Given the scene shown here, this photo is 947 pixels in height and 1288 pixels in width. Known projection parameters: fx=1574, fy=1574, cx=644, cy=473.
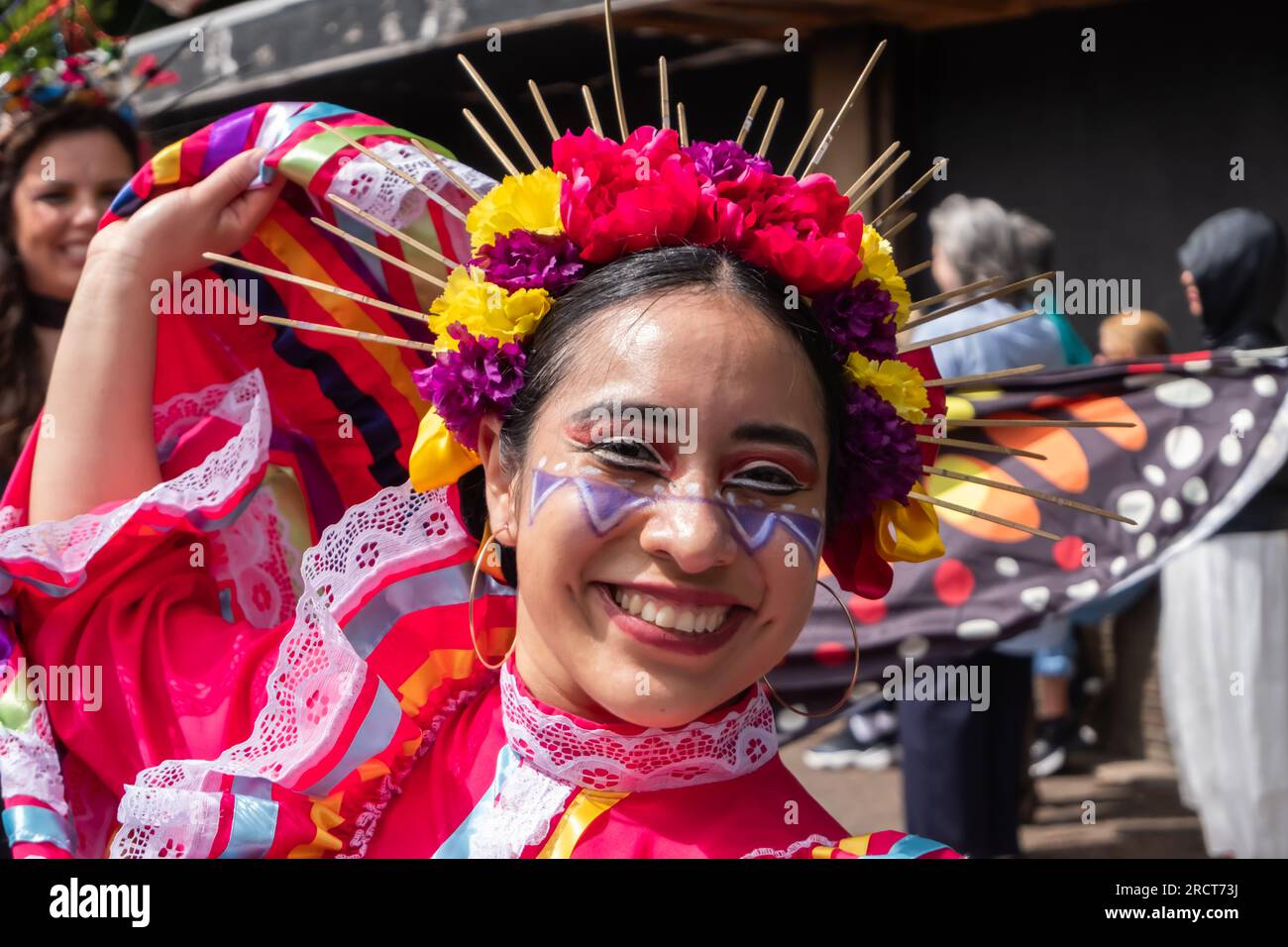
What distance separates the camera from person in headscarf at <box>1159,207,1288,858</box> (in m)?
4.18

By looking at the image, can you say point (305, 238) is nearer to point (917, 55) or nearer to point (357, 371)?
point (357, 371)

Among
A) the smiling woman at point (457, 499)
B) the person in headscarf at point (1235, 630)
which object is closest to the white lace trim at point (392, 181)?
the smiling woman at point (457, 499)

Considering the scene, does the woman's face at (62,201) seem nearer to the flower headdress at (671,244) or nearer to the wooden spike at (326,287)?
the wooden spike at (326,287)

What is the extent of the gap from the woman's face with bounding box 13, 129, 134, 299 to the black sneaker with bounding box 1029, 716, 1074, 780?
3.93 meters

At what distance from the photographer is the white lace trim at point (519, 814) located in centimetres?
171

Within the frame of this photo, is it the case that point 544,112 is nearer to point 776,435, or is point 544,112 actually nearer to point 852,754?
point 776,435

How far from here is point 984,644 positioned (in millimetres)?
3523

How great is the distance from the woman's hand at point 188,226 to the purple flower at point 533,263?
0.51 meters

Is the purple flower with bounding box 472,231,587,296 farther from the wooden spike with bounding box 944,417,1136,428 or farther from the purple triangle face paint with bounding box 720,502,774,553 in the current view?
the wooden spike with bounding box 944,417,1136,428

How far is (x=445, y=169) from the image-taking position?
6.23 feet

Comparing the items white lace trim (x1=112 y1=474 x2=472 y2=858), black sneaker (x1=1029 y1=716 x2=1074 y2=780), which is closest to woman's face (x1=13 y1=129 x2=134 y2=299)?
white lace trim (x1=112 y1=474 x2=472 y2=858)

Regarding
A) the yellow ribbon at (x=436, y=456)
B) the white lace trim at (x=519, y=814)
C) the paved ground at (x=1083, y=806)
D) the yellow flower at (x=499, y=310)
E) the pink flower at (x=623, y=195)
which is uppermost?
the pink flower at (x=623, y=195)

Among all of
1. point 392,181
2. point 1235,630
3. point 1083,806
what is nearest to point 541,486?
point 392,181

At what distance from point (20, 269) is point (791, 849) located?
2309 mm
